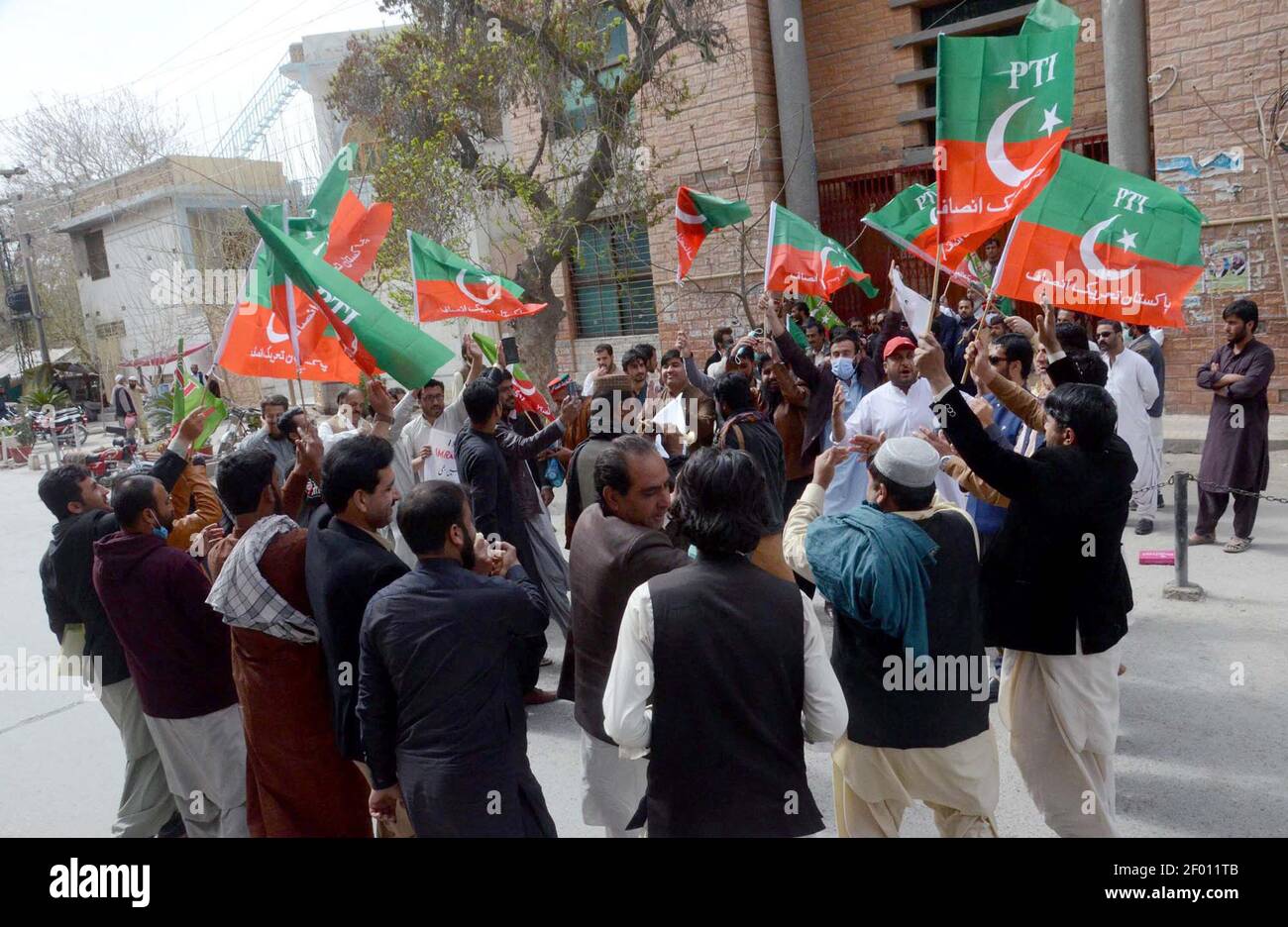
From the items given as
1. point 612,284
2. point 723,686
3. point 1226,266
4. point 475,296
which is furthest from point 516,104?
point 723,686

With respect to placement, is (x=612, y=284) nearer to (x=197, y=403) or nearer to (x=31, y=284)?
(x=197, y=403)

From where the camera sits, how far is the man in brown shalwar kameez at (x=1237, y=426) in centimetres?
676

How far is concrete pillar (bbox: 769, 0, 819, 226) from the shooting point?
46.6ft

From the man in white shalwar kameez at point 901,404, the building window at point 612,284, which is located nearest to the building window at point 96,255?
the building window at point 612,284

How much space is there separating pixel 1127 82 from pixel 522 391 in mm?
8985

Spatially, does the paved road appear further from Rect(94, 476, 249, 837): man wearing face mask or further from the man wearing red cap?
the man wearing red cap

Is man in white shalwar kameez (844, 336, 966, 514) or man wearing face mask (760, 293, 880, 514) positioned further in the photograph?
man wearing face mask (760, 293, 880, 514)

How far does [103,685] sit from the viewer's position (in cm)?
393

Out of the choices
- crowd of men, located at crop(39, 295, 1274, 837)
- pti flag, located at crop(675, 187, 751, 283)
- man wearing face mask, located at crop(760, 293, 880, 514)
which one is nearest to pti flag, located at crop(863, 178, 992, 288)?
pti flag, located at crop(675, 187, 751, 283)

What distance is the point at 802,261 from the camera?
8180 millimetres

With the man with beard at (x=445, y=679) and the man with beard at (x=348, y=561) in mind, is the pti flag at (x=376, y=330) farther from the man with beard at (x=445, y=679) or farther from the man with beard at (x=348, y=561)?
the man with beard at (x=445, y=679)

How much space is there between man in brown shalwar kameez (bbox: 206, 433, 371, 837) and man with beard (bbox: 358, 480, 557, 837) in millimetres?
531
